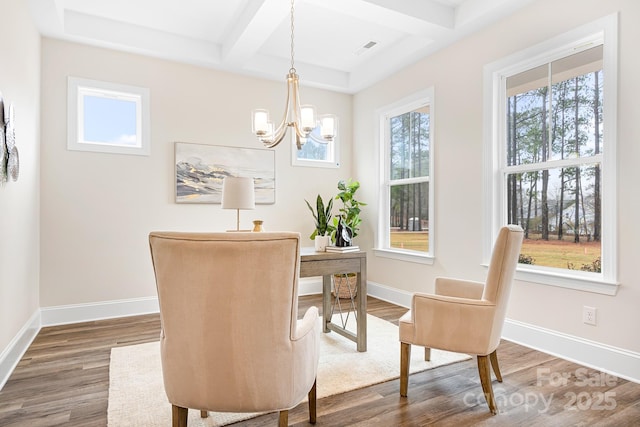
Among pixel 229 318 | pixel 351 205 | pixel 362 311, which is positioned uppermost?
pixel 351 205

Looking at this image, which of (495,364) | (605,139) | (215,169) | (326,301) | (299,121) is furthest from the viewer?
(215,169)

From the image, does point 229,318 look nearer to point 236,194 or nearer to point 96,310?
point 236,194

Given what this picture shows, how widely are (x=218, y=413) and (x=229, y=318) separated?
92 centimetres

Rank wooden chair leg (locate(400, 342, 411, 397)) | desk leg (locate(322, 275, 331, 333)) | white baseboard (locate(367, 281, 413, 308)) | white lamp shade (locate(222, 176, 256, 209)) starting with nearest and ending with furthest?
wooden chair leg (locate(400, 342, 411, 397)) < white lamp shade (locate(222, 176, 256, 209)) < desk leg (locate(322, 275, 331, 333)) < white baseboard (locate(367, 281, 413, 308))

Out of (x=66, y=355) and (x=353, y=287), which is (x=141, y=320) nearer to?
(x=66, y=355)

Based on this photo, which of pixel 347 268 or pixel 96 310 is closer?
pixel 347 268

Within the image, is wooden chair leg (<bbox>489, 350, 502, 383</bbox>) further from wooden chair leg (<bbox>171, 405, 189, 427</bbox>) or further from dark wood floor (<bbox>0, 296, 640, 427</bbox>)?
wooden chair leg (<bbox>171, 405, 189, 427</bbox>)

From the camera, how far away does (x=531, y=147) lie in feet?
10.2

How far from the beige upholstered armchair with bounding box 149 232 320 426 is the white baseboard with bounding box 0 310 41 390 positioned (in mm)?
1691

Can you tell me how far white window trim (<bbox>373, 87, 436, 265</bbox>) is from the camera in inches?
157

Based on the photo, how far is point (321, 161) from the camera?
512cm

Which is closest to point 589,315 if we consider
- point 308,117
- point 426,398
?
point 426,398

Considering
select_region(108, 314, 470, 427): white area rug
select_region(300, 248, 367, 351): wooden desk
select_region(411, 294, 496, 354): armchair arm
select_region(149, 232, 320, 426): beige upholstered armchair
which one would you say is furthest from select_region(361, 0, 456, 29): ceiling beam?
select_region(108, 314, 470, 427): white area rug

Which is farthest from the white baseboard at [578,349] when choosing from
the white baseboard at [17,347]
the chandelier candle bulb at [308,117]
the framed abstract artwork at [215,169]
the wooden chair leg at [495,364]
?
the white baseboard at [17,347]
